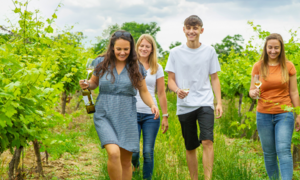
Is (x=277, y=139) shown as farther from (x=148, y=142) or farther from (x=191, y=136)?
(x=148, y=142)

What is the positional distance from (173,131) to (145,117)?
2.64 m

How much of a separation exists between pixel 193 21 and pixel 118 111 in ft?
4.70

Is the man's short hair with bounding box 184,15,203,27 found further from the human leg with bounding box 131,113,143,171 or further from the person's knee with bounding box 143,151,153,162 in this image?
the person's knee with bounding box 143,151,153,162

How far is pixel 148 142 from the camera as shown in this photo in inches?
143

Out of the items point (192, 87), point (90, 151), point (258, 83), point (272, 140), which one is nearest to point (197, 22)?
point (192, 87)

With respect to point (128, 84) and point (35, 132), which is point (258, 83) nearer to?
point (128, 84)

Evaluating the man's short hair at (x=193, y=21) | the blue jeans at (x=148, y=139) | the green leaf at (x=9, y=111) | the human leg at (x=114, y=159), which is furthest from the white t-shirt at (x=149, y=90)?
the green leaf at (x=9, y=111)

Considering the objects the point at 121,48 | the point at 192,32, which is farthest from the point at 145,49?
the point at 121,48

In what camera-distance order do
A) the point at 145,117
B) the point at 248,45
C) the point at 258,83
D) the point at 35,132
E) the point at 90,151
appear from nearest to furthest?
the point at 35,132 < the point at 258,83 < the point at 145,117 < the point at 90,151 < the point at 248,45

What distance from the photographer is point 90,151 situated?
6.02m

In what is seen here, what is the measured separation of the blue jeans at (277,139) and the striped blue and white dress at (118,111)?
59.9 inches

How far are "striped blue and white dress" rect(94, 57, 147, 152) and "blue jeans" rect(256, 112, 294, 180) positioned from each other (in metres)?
1.52

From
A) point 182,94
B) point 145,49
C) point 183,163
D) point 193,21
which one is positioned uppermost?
point 193,21

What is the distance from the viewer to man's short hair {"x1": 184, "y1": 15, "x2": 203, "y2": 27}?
355 centimetres
